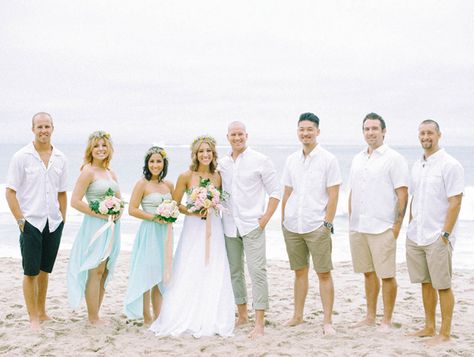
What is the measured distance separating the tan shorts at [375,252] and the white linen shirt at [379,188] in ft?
0.29

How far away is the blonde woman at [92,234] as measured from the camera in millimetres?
5555

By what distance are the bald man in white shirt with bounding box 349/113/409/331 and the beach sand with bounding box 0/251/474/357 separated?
60 centimetres

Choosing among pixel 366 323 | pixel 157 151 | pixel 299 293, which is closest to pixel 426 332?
pixel 366 323

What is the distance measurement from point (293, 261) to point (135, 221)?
10896mm

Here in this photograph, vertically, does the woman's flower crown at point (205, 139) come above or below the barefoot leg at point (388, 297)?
above

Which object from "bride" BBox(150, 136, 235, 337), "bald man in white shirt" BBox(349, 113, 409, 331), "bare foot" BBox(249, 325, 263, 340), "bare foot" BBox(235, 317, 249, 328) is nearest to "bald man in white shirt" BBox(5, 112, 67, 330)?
"bride" BBox(150, 136, 235, 337)

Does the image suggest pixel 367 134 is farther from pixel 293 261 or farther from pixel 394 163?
pixel 293 261

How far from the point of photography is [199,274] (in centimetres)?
564

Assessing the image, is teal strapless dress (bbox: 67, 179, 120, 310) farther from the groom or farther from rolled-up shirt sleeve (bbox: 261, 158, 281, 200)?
rolled-up shirt sleeve (bbox: 261, 158, 281, 200)

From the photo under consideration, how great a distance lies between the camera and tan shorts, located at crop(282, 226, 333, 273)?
5516mm

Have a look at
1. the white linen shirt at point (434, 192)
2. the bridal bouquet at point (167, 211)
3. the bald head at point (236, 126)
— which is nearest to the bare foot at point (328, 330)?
the white linen shirt at point (434, 192)

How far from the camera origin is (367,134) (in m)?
5.54

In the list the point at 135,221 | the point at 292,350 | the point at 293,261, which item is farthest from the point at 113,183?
the point at 135,221

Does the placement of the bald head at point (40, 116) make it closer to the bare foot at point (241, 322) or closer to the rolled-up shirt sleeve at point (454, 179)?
the bare foot at point (241, 322)
